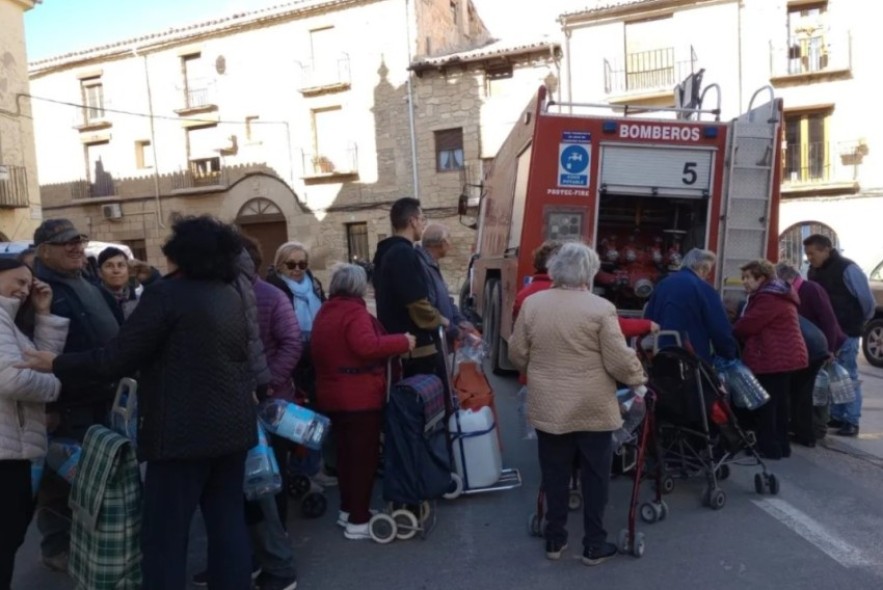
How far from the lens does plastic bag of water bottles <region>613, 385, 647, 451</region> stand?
13.3 feet

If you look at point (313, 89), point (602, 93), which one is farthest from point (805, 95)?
point (313, 89)

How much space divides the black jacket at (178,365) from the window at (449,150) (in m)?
20.9

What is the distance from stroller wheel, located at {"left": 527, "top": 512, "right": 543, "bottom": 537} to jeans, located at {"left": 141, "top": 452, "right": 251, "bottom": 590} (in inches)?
66.3

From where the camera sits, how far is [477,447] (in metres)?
4.65

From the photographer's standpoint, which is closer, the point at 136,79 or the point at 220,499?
the point at 220,499

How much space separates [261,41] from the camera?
25.0m

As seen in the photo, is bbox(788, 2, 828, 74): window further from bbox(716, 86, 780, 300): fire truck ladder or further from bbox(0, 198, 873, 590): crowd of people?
bbox(0, 198, 873, 590): crowd of people

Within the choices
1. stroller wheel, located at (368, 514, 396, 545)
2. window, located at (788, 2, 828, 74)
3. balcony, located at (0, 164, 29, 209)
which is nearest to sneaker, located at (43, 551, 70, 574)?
stroller wheel, located at (368, 514, 396, 545)

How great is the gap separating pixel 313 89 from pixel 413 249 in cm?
2130

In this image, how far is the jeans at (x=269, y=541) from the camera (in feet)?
11.3

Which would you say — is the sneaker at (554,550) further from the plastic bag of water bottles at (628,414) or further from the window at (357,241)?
the window at (357,241)

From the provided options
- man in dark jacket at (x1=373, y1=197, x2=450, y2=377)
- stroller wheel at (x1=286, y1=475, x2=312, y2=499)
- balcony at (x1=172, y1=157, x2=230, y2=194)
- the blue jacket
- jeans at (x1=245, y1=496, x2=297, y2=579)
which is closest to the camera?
jeans at (x1=245, y1=496, x2=297, y2=579)

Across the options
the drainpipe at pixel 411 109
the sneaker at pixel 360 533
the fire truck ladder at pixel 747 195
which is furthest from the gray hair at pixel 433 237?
the drainpipe at pixel 411 109

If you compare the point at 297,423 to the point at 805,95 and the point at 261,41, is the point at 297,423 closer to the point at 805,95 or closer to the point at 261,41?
the point at 805,95
